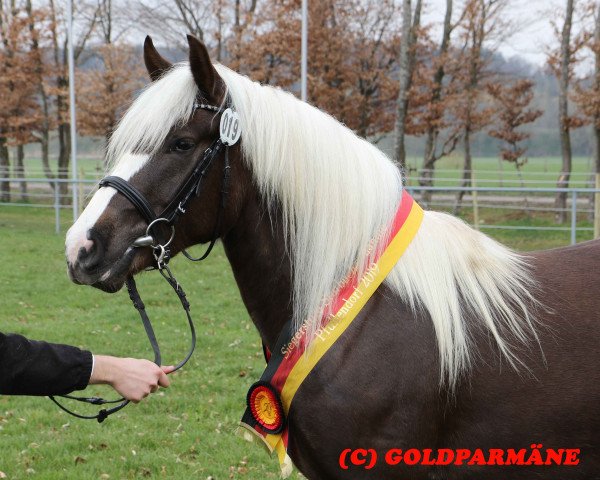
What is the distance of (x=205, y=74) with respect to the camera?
237 centimetres

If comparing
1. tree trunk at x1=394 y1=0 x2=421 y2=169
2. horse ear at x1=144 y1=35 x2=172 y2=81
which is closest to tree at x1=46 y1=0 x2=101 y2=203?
tree trunk at x1=394 y1=0 x2=421 y2=169

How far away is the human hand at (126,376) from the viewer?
245 centimetres

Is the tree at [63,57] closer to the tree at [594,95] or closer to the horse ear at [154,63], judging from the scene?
the tree at [594,95]

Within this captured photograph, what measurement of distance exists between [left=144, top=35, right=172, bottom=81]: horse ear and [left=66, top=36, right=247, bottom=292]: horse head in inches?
4.6

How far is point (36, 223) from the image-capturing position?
17562 mm

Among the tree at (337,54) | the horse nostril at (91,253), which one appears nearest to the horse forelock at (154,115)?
the horse nostril at (91,253)

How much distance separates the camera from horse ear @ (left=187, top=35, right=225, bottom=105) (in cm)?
229

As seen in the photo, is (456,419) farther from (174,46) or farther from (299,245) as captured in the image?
(174,46)

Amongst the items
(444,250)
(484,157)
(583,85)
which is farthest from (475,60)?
(484,157)

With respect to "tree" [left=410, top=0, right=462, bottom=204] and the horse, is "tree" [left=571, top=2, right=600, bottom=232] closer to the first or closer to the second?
"tree" [left=410, top=0, right=462, bottom=204]

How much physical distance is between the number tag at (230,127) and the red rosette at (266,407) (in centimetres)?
89

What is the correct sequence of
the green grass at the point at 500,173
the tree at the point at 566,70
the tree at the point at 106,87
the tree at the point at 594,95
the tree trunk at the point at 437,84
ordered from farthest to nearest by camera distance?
1. the tree at the point at 106,87
2. the tree trunk at the point at 437,84
3. the green grass at the point at 500,173
4. the tree at the point at 566,70
5. the tree at the point at 594,95

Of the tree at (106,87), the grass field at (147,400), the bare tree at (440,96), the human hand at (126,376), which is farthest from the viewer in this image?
the tree at (106,87)

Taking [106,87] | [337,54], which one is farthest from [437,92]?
[106,87]
